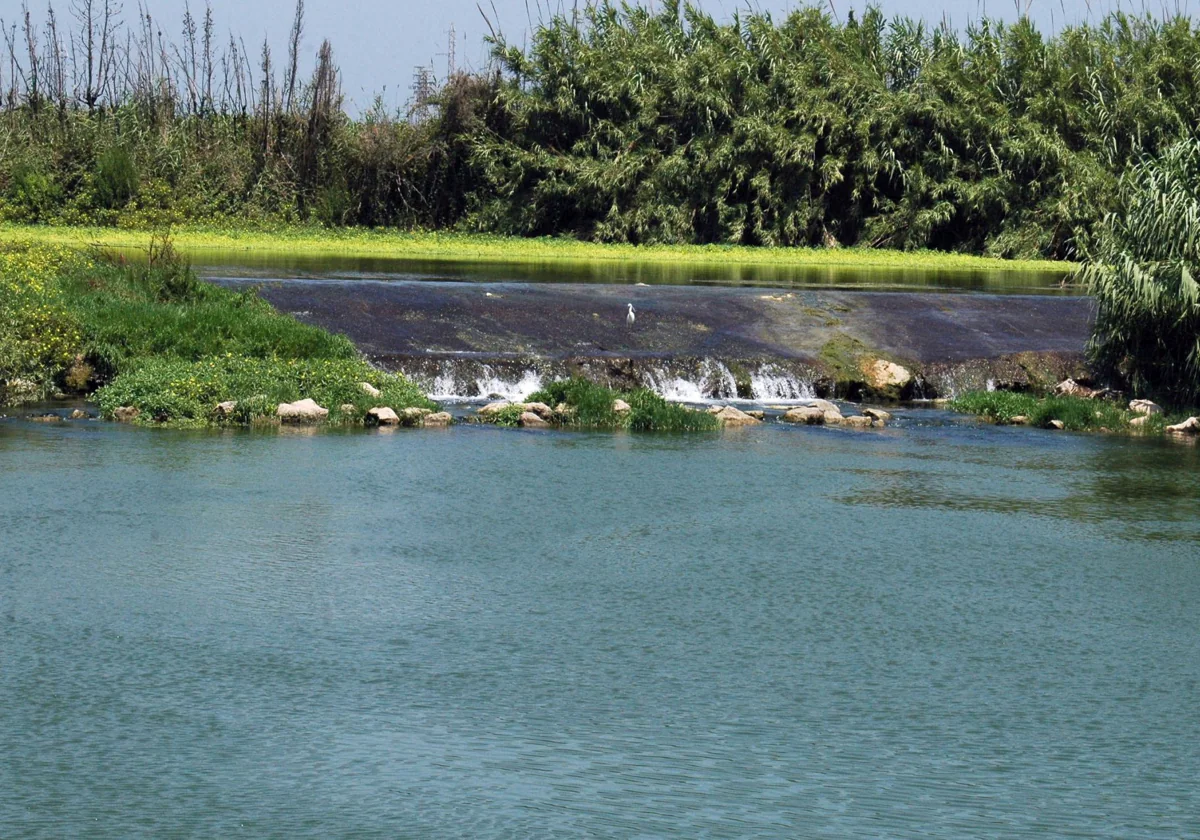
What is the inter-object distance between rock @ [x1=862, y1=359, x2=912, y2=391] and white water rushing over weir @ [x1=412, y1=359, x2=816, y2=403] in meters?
0.89

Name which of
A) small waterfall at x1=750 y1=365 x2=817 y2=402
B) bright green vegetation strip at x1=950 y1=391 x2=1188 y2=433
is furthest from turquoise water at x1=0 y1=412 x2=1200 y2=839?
small waterfall at x1=750 y1=365 x2=817 y2=402

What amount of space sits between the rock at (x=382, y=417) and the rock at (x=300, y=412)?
451mm

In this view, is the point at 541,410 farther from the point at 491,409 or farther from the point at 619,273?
the point at 619,273

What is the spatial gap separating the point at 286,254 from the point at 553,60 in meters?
12.4

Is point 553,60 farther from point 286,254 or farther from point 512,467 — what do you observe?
point 512,467

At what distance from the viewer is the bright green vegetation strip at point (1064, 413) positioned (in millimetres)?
18438

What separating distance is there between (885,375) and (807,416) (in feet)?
11.2

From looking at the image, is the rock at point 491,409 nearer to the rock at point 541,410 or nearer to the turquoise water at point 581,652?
the rock at point 541,410

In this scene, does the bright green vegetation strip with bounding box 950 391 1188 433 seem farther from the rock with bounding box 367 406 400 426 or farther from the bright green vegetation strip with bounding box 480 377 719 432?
the rock with bounding box 367 406 400 426

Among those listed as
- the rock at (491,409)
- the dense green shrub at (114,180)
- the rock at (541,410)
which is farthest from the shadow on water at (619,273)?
→ the rock at (541,410)

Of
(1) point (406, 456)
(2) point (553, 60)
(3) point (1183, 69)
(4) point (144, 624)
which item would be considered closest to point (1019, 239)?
(3) point (1183, 69)

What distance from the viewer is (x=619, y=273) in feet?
107

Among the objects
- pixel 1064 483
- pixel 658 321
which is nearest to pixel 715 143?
pixel 658 321

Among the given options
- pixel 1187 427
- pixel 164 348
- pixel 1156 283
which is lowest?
pixel 1187 427
